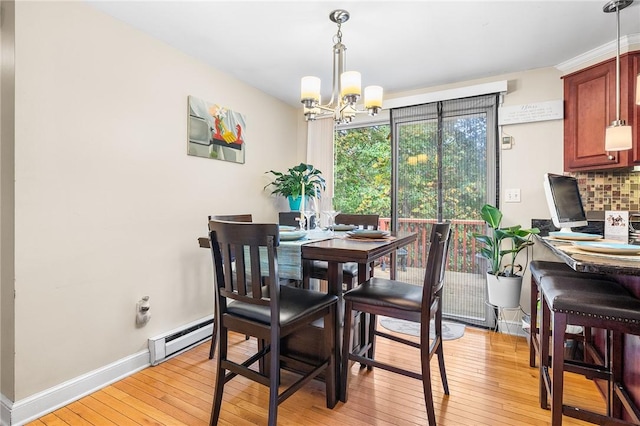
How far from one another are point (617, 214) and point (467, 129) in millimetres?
1484

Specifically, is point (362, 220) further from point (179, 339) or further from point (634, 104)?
point (634, 104)

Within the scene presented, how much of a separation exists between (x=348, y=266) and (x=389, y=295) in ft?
2.77

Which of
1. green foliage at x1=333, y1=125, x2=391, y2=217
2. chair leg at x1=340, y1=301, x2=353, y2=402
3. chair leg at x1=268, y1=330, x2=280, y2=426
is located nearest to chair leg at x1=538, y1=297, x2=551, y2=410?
chair leg at x1=340, y1=301, x2=353, y2=402

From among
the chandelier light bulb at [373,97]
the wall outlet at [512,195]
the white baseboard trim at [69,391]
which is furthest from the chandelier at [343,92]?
the white baseboard trim at [69,391]

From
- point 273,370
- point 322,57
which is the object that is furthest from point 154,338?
point 322,57

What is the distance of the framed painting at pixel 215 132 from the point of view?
8.54ft

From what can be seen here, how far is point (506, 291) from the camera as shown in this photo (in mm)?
2555

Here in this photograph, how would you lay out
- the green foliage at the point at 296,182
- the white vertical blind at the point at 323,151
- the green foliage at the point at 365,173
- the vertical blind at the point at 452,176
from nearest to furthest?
the vertical blind at the point at 452,176 < the green foliage at the point at 296,182 < the white vertical blind at the point at 323,151 < the green foliage at the point at 365,173

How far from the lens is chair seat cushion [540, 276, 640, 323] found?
1.19 m

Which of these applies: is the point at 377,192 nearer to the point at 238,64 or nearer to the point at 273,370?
the point at 238,64

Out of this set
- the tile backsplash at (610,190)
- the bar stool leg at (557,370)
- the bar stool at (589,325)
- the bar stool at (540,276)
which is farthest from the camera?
the tile backsplash at (610,190)

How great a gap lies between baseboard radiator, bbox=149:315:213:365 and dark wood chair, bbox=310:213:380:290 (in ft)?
3.46

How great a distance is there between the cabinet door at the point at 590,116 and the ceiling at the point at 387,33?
217 mm

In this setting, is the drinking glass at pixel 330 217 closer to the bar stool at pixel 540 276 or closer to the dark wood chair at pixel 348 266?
the dark wood chair at pixel 348 266
